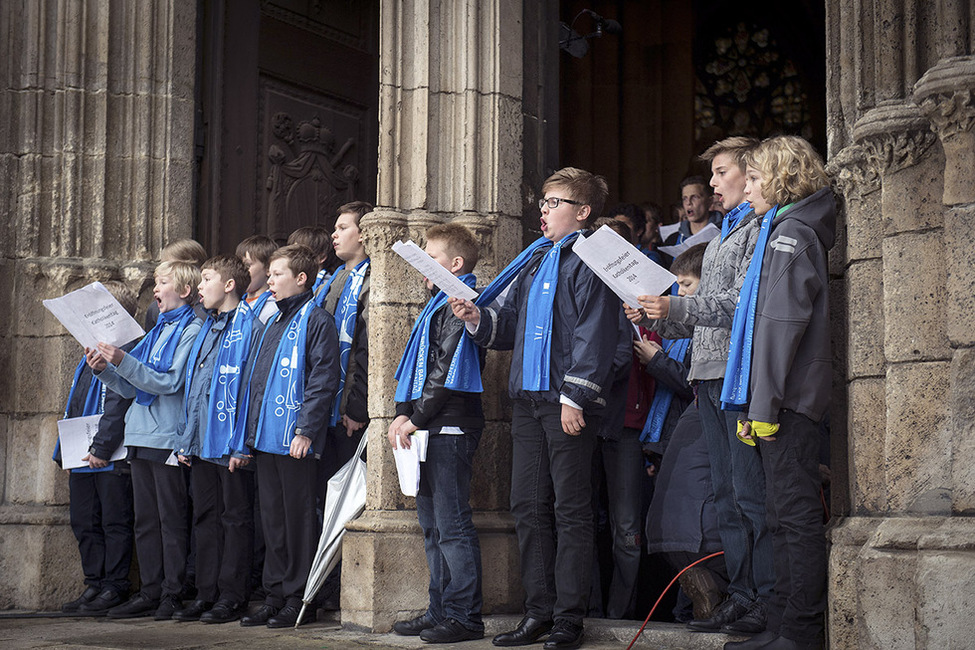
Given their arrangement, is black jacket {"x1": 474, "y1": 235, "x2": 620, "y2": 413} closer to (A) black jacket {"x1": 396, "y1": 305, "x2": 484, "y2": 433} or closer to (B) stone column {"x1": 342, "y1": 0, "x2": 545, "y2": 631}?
(A) black jacket {"x1": 396, "y1": 305, "x2": 484, "y2": 433}

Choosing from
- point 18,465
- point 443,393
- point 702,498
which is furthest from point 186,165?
point 702,498

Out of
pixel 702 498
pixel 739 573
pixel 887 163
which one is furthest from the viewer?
pixel 702 498

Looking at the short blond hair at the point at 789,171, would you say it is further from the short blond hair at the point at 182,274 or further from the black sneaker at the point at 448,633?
the short blond hair at the point at 182,274

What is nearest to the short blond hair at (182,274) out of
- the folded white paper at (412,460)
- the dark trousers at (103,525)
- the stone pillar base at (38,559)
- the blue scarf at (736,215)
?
the dark trousers at (103,525)

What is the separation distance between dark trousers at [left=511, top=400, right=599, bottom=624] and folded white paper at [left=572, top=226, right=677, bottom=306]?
75cm

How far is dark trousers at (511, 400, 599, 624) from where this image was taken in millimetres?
5230

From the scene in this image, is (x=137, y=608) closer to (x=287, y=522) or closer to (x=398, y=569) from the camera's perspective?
(x=287, y=522)

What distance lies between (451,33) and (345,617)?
2.86m

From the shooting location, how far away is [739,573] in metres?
5.18

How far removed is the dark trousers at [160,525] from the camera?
22.1 ft

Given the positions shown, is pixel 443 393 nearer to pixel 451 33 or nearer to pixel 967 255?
pixel 451 33

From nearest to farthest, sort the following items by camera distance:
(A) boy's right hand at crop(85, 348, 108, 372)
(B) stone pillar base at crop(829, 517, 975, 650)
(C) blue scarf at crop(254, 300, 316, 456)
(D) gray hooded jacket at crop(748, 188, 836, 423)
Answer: (B) stone pillar base at crop(829, 517, 975, 650), (D) gray hooded jacket at crop(748, 188, 836, 423), (C) blue scarf at crop(254, 300, 316, 456), (A) boy's right hand at crop(85, 348, 108, 372)

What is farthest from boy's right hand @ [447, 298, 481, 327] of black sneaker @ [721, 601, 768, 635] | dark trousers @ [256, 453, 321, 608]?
black sneaker @ [721, 601, 768, 635]

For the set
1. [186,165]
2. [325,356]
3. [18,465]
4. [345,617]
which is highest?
[186,165]
